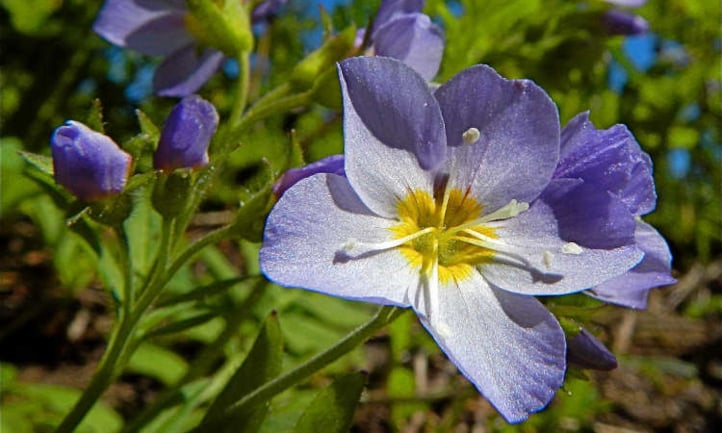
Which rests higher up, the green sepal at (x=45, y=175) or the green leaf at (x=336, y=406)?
the green sepal at (x=45, y=175)

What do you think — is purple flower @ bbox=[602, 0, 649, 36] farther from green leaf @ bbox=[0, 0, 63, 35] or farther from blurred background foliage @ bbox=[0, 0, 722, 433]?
green leaf @ bbox=[0, 0, 63, 35]

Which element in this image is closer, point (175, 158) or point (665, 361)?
point (175, 158)

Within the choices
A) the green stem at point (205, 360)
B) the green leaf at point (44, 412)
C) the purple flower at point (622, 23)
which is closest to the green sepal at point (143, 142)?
the green stem at point (205, 360)

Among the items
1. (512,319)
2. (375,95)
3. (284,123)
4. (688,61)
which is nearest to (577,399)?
(512,319)

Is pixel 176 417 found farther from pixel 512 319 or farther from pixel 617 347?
pixel 617 347

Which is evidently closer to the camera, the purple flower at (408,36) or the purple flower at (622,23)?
the purple flower at (408,36)

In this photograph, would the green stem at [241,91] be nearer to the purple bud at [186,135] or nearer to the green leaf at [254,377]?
the purple bud at [186,135]

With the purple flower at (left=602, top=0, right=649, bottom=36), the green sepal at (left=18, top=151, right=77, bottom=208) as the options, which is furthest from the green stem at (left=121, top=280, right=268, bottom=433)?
the purple flower at (left=602, top=0, right=649, bottom=36)

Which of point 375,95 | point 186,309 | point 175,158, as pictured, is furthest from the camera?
point 186,309
